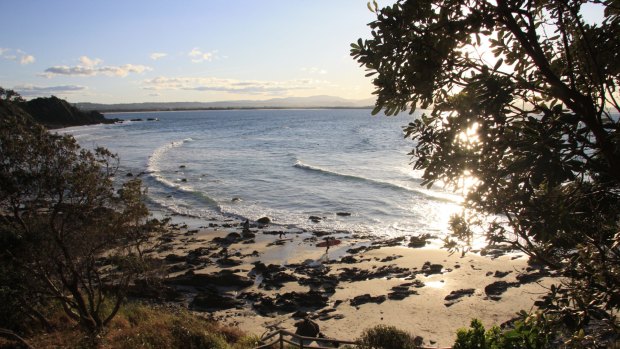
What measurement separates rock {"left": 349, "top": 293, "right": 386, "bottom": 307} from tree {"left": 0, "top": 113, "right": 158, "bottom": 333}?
29.6 feet

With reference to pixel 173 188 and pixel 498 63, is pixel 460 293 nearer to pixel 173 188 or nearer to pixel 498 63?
pixel 498 63

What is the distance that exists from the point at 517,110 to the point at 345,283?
18.0 m

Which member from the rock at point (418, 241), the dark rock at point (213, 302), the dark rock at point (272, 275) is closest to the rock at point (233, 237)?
the dark rock at point (272, 275)

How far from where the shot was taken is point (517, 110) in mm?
4352

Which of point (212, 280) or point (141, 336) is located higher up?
point (141, 336)

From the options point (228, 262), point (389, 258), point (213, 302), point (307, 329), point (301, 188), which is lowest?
point (213, 302)

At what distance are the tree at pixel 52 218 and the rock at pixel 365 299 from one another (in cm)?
902

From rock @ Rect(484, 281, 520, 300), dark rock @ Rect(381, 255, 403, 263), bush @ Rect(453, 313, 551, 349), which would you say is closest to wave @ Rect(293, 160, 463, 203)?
dark rock @ Rect(381, 255, 403, 263)

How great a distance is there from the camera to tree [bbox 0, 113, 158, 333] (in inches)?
460

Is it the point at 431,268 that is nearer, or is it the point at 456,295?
the point at 456,295

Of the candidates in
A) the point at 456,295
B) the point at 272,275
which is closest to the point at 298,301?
the point at 272,275

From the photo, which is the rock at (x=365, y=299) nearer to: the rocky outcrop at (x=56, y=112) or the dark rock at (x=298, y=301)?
the dark rock at (x=298, y=301)

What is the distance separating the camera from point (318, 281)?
70.6 feet

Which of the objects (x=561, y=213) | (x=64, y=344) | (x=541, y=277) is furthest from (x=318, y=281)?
(x=561, y=213)
